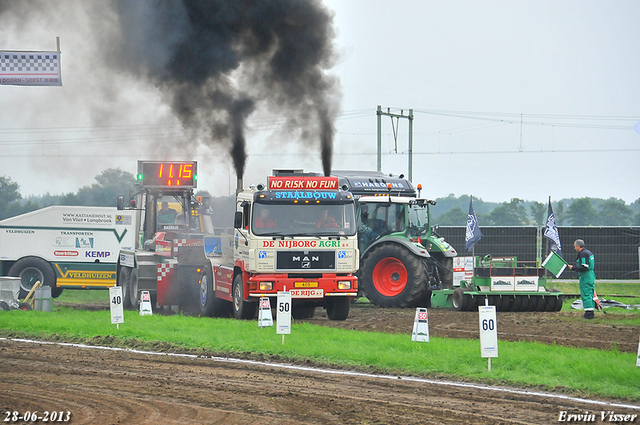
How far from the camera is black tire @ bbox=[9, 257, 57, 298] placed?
25406 millimetres

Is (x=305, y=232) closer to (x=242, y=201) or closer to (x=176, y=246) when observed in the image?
(x=242, y=201)

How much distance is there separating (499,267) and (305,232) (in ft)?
18.2

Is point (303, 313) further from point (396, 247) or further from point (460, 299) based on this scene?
point (460, 299)

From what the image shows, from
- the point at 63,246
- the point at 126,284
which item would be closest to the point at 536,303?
the point at 126,284

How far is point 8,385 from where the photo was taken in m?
10.1

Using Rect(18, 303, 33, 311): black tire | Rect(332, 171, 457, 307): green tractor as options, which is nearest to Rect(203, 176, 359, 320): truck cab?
Rect(332, 171, 457, 307): green tractor

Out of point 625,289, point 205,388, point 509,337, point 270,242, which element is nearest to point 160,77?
point 270,242

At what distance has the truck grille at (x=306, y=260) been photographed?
1738 centimetres

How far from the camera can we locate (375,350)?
42.3ft

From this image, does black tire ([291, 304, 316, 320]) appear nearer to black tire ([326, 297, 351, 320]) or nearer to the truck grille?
black tire ([326, 297, 351, 320])

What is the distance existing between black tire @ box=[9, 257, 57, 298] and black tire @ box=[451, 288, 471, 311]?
13.4 metres

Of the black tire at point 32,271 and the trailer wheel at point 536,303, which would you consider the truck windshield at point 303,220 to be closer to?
the trailer wheel at point 536,303

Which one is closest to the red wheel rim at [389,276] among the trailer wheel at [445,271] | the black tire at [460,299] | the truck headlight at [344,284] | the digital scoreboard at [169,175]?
the trailer wheel at [445,271]

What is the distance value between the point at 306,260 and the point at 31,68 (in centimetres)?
779
